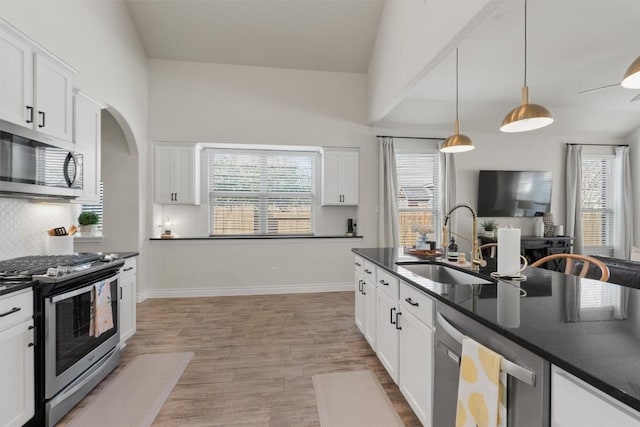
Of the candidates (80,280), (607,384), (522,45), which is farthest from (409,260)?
(522,45)

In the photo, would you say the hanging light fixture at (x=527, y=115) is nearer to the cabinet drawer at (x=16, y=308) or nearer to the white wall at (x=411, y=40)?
the white wall at (x=411, y=40)

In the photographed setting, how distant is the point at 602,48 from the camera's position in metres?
3.65

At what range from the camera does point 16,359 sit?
172 cm

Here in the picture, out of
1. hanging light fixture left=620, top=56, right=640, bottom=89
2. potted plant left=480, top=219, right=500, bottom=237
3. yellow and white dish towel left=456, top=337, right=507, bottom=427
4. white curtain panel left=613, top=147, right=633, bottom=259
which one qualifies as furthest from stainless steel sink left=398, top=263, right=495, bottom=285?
white curtain panel left=613, top=147, right=633, bottom=259

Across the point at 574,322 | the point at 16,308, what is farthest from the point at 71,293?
the point at 574,322

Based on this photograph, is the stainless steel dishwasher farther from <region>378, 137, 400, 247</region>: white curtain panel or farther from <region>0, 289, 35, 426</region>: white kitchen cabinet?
<region>378, 137, 400, 247</region>: white curtain panel

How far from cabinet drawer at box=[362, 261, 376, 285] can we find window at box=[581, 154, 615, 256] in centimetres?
611

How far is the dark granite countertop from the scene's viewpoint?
0.78 metres

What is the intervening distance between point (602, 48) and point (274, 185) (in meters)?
4.98

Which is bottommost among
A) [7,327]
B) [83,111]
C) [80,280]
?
[7,327]

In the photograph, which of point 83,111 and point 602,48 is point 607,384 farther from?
point 602,48

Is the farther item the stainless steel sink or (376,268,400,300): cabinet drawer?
the stainless steel sink

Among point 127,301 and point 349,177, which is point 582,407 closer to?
point 127,301

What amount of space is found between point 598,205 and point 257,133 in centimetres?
729
